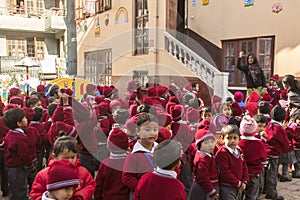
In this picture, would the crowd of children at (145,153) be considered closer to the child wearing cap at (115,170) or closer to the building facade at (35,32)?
the child wearing cap at (115,170)

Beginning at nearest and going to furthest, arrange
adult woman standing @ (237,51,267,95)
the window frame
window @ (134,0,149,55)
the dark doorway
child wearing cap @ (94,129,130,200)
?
child wearing cap @ (94,129,130,200) → adult woman standing @ (237,51,267,95) → window @ (134,0,149,55) → the dark doorway → the window frame

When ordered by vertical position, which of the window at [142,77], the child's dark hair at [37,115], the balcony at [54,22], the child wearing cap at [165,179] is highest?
the balcony at [54,22]

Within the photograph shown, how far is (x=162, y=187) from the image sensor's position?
191 cm

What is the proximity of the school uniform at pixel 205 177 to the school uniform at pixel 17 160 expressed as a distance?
178 cm

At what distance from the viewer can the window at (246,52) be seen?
794 cm

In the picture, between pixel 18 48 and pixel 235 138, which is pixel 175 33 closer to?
pixel 235 138

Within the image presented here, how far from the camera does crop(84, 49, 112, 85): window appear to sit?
1212 cm

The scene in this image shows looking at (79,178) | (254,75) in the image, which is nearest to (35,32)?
(254,75)

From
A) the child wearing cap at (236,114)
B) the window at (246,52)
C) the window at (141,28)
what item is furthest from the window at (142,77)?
the child wearing cap at (236,114)

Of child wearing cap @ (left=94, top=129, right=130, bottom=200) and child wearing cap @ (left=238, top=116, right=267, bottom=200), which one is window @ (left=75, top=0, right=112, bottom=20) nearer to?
child wearing cap @ (left=238, top=116, right=267, bottom=200)

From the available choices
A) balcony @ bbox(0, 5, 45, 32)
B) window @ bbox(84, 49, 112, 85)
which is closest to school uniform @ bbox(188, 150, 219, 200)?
window @ bbox(84, 49, 112, 85)

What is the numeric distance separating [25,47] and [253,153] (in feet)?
63.6

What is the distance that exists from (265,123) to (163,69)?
6084 millimetres

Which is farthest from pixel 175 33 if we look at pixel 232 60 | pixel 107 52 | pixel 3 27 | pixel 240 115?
pixel 3 27
